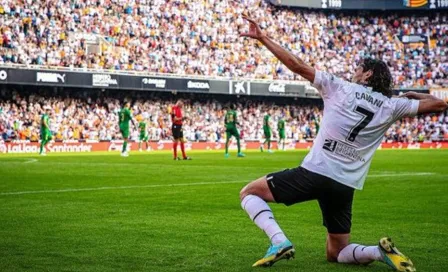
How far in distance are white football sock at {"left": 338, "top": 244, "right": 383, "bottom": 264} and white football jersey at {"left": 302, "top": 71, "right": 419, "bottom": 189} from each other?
0.63 metres

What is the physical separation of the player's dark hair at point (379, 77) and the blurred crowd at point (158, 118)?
39.5m

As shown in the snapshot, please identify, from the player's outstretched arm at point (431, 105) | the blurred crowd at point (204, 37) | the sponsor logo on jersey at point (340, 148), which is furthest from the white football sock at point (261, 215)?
the blurred crowd at point (204, 37)

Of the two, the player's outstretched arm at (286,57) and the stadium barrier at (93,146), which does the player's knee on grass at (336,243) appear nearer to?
the player's outstretched arm at (286,57)

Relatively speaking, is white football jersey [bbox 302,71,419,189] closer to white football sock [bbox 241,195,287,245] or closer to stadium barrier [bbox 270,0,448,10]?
white football sock [bbox 241,195,287,245]

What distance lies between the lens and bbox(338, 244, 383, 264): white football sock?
7186mm

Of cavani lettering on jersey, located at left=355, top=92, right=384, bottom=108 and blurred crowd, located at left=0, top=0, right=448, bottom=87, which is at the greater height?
blurred crowd, located at left=0, top=0, right=448, bottom=87

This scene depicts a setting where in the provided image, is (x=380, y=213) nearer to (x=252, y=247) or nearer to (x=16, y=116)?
(x=252, y=247)

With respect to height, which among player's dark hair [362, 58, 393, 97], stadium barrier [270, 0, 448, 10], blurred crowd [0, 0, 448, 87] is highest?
stadium barrier [270, 0, 448, 10]

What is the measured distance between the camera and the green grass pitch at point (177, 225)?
7562mm

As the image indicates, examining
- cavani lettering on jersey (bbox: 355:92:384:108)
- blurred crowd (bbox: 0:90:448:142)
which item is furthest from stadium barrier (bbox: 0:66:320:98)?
cavani lettering on jersey (bbox: 355:92:384:108)

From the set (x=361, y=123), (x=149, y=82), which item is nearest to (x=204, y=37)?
(x=149, y=82)

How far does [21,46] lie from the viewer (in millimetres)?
46156

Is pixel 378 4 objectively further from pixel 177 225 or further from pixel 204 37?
pixel 177 225

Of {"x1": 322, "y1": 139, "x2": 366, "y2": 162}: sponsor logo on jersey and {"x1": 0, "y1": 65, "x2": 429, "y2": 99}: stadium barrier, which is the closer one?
{"x1": 322, "y1": 139, "x2": 366, "y2": 162}: sponsor logo on jersey
